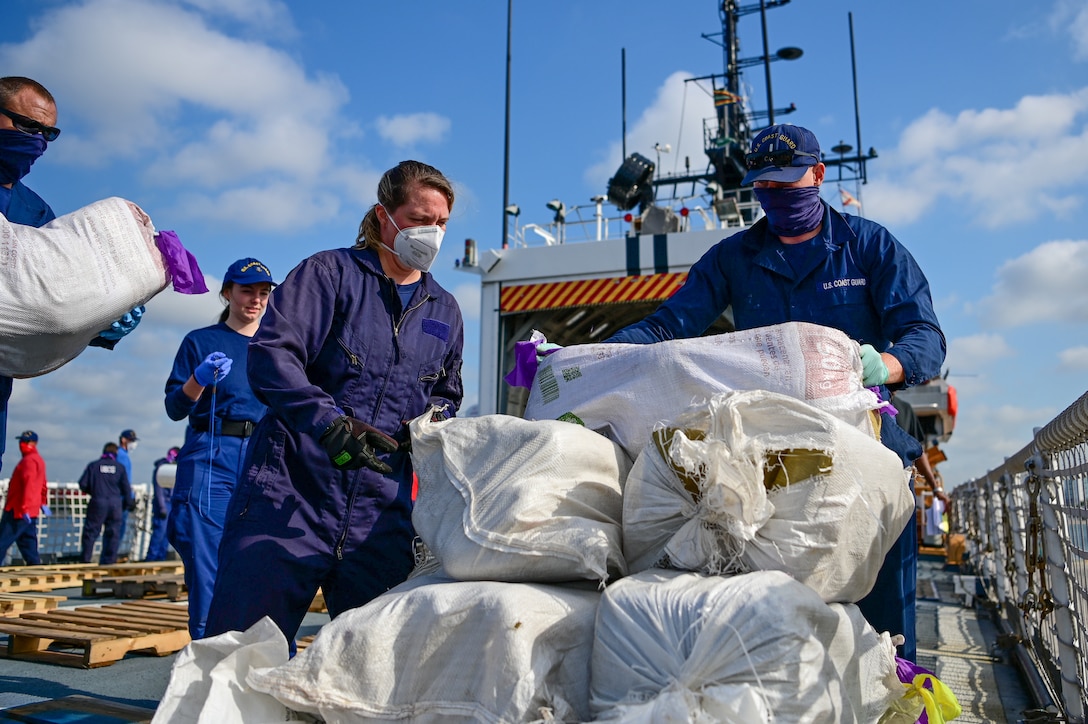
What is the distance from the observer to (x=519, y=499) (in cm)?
162

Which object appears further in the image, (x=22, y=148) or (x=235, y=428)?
(x=235, y=428)

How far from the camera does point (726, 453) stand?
150 centimetres

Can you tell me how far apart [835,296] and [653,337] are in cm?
54

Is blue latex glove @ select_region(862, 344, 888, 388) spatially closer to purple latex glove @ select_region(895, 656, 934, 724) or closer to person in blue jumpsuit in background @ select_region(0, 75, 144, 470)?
purple latex glove @ select_region(895, 656, 934, 724)

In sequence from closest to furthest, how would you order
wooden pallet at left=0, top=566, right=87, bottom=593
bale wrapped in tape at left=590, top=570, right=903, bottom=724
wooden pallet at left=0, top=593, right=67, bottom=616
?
bale wrapped in tape at left=590, top=570, right=903, bottom=724
wooden pallet at left=0, top=593, right=67, bottom=616
wooden pallet at left=0, top=566, right=87, bottom=593

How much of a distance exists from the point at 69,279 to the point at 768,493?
5.51ft

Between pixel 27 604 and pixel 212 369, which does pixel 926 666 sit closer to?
pixel 212 369

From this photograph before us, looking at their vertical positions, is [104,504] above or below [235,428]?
below

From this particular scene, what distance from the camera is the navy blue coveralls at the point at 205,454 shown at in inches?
135

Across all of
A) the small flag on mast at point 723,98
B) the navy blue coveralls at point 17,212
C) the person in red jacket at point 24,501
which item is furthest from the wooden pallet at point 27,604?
the small flag on mast at point 723,98

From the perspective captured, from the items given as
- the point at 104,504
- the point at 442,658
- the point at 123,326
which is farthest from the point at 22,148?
the point at 104,504

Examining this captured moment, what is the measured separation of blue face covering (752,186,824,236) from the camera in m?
2.43

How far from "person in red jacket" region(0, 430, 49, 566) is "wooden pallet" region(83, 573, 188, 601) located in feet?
10.7

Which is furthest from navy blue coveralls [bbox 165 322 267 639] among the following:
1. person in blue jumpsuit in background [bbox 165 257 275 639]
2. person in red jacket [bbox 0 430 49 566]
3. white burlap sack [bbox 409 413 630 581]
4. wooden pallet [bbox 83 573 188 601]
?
person in red jacket [bbox 0 430 49 566]
